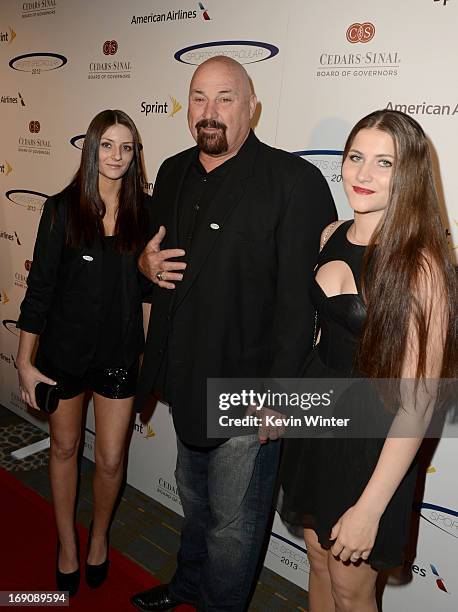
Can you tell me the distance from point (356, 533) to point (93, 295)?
1.34 meters

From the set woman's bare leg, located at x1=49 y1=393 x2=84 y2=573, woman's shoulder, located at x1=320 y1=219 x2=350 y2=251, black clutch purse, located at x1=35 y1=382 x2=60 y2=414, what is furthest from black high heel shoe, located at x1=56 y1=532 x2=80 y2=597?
woman's shoulder, located at x1=320 y1=219 x2=350 y2=251

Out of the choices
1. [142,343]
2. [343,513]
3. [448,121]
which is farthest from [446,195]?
[142,343]

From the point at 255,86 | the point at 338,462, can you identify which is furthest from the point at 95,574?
the point at 255,86

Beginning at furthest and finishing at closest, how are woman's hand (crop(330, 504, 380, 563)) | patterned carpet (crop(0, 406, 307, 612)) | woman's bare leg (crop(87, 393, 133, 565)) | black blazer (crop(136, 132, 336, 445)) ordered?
patterned carpet (crop(0, 406, 307, 612)) → woman's bare leg (crop(87, 393, 133, 565)) → black blazer (crop(136, 132, 336, 445)) → woman's hand (crop(330, 504, 380, 563))

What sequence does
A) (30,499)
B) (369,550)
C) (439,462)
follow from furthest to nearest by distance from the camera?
1. (30,499)
2. (439,462)
3. (369,550)

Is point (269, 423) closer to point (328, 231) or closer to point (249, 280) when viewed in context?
point (249, 280)

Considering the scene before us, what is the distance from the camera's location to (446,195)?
196 cm

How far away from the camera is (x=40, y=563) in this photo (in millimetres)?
2607

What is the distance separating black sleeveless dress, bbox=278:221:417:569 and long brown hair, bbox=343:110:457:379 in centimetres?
12

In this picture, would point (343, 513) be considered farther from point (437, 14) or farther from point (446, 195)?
point (437, 14)

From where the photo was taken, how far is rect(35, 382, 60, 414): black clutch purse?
2.24 metres

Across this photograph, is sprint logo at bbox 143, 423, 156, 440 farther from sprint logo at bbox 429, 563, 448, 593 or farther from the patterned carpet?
sprint logo at bbox 429, 563, 448, 593

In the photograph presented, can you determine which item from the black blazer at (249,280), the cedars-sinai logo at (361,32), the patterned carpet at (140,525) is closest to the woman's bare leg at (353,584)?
the black blazer at (249,280)

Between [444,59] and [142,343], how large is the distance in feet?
5.31
